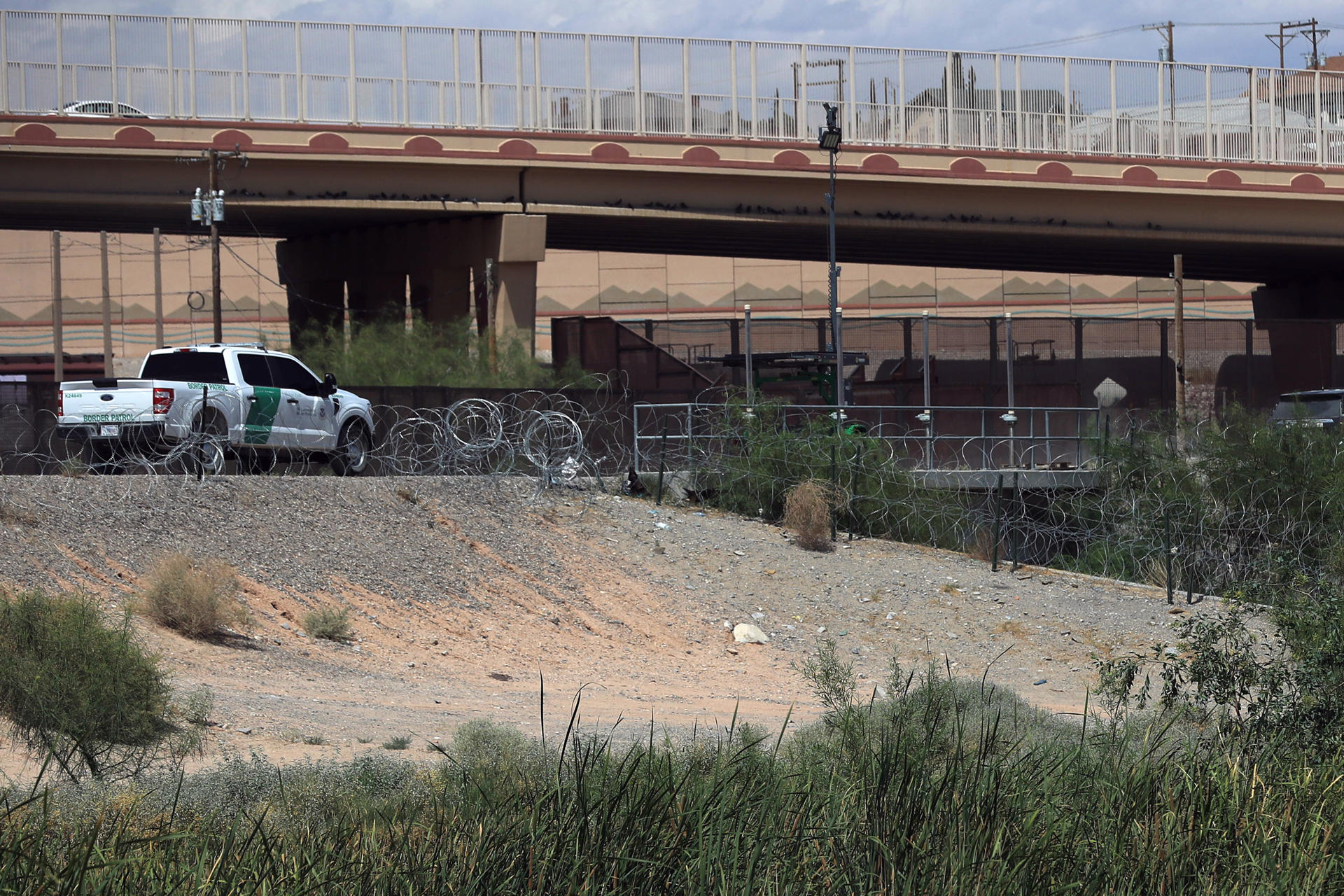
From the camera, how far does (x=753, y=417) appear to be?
2531cm

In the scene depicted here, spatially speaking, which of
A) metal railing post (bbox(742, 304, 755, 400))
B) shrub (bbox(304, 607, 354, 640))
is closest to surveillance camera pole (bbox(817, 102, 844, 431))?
metal railing post (bbox(742, 304, 755, 400))

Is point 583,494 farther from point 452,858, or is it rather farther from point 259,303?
point 259,303

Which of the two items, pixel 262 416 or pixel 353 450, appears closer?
pixel 262 416

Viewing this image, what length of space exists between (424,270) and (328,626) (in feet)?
80.8

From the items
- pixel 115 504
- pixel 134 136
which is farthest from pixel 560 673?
pixel 134 136

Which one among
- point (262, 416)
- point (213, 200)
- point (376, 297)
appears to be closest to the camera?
point (262, 416)

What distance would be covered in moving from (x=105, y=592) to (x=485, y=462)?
983 centimetres

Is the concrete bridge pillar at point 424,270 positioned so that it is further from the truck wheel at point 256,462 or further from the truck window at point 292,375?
the truck wheel at point 256,462

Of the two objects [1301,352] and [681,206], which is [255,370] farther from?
[1301,352]

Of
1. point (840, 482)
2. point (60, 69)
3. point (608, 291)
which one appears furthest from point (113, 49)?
point (608, 291)

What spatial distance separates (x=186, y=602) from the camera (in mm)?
14469

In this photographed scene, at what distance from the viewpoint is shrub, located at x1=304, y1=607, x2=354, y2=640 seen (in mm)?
16016

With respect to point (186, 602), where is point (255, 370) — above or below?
above

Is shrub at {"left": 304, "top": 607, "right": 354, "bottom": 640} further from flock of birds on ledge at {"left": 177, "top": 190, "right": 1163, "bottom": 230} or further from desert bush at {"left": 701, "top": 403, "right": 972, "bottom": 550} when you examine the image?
flock of birds on ledge at {"left": 177, "top": 190, "right": 1163, "bottom": 230}
